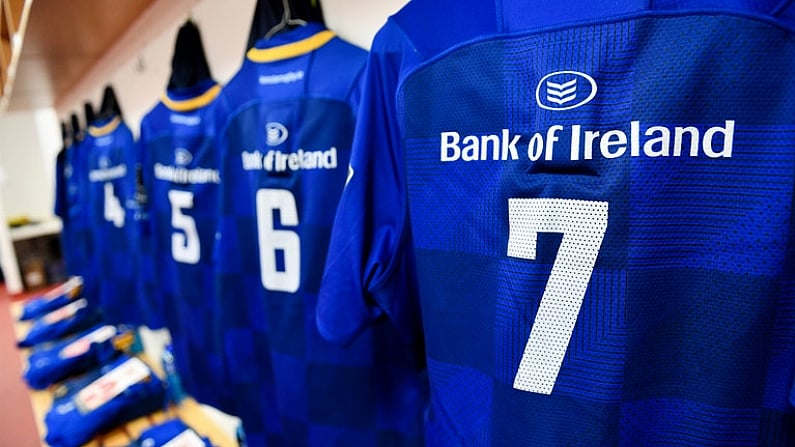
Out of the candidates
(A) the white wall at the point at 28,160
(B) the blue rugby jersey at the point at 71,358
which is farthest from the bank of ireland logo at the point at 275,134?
(A) the white wall at the point at 28,160

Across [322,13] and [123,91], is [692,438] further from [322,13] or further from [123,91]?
[123,91]

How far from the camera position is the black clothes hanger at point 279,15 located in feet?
2.59

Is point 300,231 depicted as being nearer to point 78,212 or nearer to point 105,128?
point 105,128

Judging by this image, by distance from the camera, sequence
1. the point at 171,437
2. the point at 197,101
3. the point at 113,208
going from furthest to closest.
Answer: the point at 113,208 < the point at 171,437 < the point at 197,101

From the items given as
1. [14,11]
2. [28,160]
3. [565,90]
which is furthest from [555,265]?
[28,160]

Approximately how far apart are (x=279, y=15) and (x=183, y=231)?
674 mm

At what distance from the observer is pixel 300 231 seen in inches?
32.1

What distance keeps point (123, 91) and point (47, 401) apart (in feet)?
4.50

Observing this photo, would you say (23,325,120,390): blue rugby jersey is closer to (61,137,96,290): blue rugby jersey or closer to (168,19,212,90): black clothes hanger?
(61,137,96,290): blue rugby jersey

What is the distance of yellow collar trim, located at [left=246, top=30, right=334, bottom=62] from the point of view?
0.76 meters

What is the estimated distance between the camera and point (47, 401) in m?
1.85

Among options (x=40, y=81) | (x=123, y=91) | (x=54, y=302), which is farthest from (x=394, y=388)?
(x=54, y=302)

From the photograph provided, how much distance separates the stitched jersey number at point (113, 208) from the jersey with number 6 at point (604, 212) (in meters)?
Answer: 1.59

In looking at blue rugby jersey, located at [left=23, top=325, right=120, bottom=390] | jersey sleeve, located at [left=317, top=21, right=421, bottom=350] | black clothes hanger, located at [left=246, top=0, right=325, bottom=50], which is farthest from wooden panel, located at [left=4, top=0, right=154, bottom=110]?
blue rugby jersey, located at [left=23, top=325, right=120, bottom=390]
